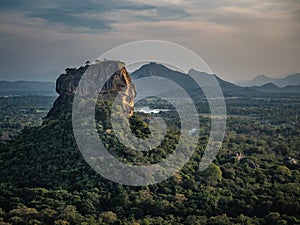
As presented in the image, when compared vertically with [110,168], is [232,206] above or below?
below

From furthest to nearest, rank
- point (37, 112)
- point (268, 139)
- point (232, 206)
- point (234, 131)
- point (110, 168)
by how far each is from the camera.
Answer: point (37, 112)
point (234, 131)
point (268, 139)
point (110, 168)
point (232, 206)

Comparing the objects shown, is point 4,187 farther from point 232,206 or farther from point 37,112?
point 37,112

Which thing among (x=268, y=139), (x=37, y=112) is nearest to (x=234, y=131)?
(x=268, y=139)

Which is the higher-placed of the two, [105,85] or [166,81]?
[166,81]

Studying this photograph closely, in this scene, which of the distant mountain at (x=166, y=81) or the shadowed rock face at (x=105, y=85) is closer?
the shadowed rock face at (x=105, y=85)

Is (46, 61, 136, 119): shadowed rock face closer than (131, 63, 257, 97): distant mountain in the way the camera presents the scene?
Yes

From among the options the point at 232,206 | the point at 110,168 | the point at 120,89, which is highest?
the point at 120,89

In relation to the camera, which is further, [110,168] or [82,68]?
[82,68]

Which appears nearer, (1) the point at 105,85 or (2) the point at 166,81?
(1) the point at 105,85
